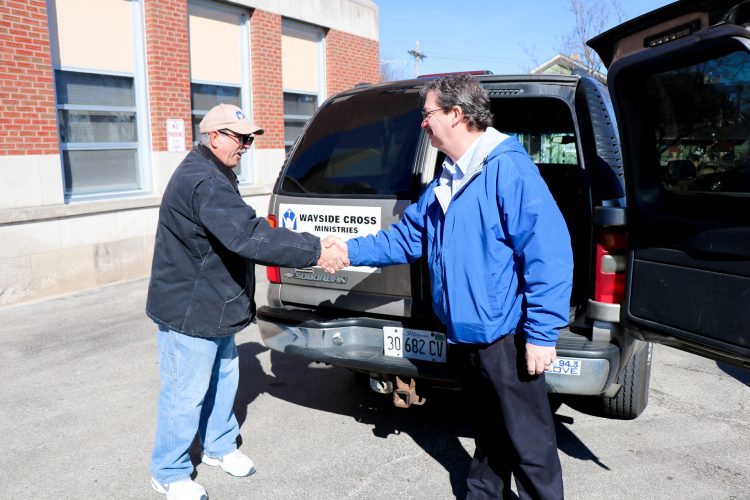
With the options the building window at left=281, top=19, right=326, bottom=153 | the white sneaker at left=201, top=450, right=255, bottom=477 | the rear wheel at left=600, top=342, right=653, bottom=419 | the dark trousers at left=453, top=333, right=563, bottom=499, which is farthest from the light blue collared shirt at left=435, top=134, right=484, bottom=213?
the building window at left=281, top=19, right=326, bottom=153

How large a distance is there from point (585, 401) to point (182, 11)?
312 inches

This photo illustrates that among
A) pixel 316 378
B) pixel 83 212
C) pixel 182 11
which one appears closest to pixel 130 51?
pixel 182 11

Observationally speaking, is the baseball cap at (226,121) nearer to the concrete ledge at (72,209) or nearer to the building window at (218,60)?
the concrete ledge at (72,209)

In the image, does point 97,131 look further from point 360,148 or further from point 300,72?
point 360,148

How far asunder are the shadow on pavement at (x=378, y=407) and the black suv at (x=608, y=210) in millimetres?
482

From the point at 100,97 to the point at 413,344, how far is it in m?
7.00

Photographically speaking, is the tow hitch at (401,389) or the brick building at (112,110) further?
the brick building at (112,110)

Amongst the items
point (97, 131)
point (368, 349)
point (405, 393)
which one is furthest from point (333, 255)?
point (97, 131)

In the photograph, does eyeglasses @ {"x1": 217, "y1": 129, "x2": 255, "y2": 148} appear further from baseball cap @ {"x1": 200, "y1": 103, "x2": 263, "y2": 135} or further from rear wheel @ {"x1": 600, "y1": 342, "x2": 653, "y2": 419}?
rear wheel @ {"x1": 600, "y1": 342, "x2": 653, "y2": 419}

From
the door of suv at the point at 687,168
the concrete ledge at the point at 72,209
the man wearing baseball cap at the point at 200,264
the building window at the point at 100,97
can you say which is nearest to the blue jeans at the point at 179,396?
the man wearing baseball cap at the point at 200,264

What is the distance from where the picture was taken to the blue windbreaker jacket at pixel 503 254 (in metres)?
2.64

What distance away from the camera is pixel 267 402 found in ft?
15.4

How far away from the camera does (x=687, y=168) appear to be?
2.80m

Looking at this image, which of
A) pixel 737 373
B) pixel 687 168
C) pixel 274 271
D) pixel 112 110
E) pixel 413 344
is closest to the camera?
pixel 687 168
